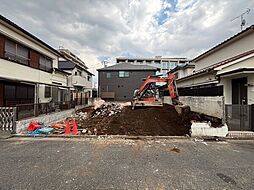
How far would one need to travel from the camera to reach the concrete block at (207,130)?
23.2 feet

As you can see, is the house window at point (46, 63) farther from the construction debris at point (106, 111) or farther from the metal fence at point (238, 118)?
the metal fence at point (238, 118)

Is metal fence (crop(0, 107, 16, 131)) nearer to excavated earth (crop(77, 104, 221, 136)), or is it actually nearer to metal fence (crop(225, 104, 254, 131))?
excavated earth (crop(77, 104, 221, 136))

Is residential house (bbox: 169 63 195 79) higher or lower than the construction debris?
higher

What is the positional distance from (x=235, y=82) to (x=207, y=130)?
3.84 meters

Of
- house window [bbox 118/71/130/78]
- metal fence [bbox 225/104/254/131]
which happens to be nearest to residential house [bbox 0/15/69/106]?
metal fence [bbox 225/104/254/131]

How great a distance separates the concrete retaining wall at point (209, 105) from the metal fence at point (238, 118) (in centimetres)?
33

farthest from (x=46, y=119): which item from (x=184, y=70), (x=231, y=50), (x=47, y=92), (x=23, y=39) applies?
(x=184, y=70)

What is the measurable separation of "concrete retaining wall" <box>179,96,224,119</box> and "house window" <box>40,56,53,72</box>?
12.8 m

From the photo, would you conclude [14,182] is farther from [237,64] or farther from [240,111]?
[237,64]

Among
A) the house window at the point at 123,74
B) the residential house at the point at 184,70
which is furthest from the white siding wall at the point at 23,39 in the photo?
the house window at the point at 123,74

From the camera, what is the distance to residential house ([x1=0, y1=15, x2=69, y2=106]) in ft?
29.8

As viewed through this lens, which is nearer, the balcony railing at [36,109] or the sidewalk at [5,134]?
the sidewalk at [5,134]

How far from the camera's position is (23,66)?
10539 mm

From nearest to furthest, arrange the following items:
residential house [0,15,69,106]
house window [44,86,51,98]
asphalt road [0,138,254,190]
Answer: asphalt road [0,138,254,190], residential house [0,15,69,106], house window [44,86,51,98]
